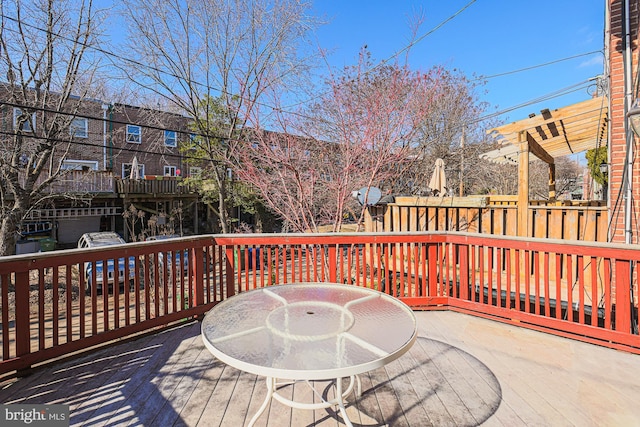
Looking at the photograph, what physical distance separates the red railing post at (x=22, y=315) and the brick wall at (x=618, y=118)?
227 inches

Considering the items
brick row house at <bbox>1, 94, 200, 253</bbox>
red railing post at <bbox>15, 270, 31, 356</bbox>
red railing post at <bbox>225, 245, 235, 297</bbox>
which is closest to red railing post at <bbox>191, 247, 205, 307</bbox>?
red railing post at <bbox>225, 245, 235, 297</bbox>

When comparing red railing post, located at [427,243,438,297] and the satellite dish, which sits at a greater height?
the satellite dish

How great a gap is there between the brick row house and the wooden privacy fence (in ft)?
32.1

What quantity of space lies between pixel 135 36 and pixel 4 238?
6.70 metres

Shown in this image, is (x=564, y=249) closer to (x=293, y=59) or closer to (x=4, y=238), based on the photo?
(x=293, y=59)

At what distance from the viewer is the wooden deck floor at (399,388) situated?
1861 mm

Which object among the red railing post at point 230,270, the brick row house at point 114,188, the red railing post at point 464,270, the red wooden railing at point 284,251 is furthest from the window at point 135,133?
the red railing post at point 464,270

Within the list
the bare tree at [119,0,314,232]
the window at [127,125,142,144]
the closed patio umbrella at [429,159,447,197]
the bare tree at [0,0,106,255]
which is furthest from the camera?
the window at [127,125,142,144]

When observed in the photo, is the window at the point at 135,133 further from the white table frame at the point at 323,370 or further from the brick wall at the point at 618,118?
the brick wall at the point at 618,118

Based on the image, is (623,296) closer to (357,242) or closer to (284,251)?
(357,242)

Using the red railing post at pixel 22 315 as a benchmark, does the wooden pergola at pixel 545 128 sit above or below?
above

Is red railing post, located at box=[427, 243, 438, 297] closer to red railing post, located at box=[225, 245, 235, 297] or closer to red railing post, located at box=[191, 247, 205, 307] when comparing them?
red railing post, located at box=[225, 245, 235, 297]

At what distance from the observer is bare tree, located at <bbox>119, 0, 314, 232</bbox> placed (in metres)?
9.45

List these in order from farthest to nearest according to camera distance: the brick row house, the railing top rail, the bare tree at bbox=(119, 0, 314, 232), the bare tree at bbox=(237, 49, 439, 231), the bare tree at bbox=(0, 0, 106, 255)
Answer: the brick row house < the bare tree at bbox=(119, 0, 314, 232) < the bare tree at bbox=(0, 0, 106, 255) < the bare tree at bbox=(237, 49, 439, 231) < the railing top rail
